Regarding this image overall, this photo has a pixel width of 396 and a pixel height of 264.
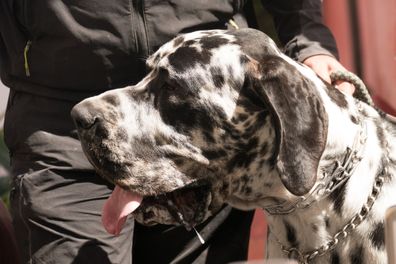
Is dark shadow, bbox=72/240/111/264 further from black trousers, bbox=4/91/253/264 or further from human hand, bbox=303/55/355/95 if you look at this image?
human hand, bbox=303/55/355/95

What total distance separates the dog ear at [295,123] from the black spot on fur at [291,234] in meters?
0.27

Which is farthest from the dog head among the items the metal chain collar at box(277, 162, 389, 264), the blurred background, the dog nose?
the blurred background

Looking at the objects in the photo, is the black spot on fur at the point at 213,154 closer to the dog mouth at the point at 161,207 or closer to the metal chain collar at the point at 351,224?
the dog mouth at the point at 161,207

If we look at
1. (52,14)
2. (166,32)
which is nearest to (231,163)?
(166,32)

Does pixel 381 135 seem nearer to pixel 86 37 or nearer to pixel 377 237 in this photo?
pixel 377 237

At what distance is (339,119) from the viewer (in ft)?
8.79

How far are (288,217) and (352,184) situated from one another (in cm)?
25

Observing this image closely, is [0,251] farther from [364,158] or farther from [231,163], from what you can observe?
[364,158]

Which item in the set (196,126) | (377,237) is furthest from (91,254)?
(377,237)

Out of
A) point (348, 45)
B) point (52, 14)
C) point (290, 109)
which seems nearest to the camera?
point (290, 109)

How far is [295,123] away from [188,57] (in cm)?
42

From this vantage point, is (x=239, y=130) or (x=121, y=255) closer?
(x=239, y=130)

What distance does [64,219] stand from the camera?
292 cm

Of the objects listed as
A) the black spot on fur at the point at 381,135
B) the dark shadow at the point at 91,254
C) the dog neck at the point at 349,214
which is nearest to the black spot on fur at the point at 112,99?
the dark shadow at the point at 91,254
